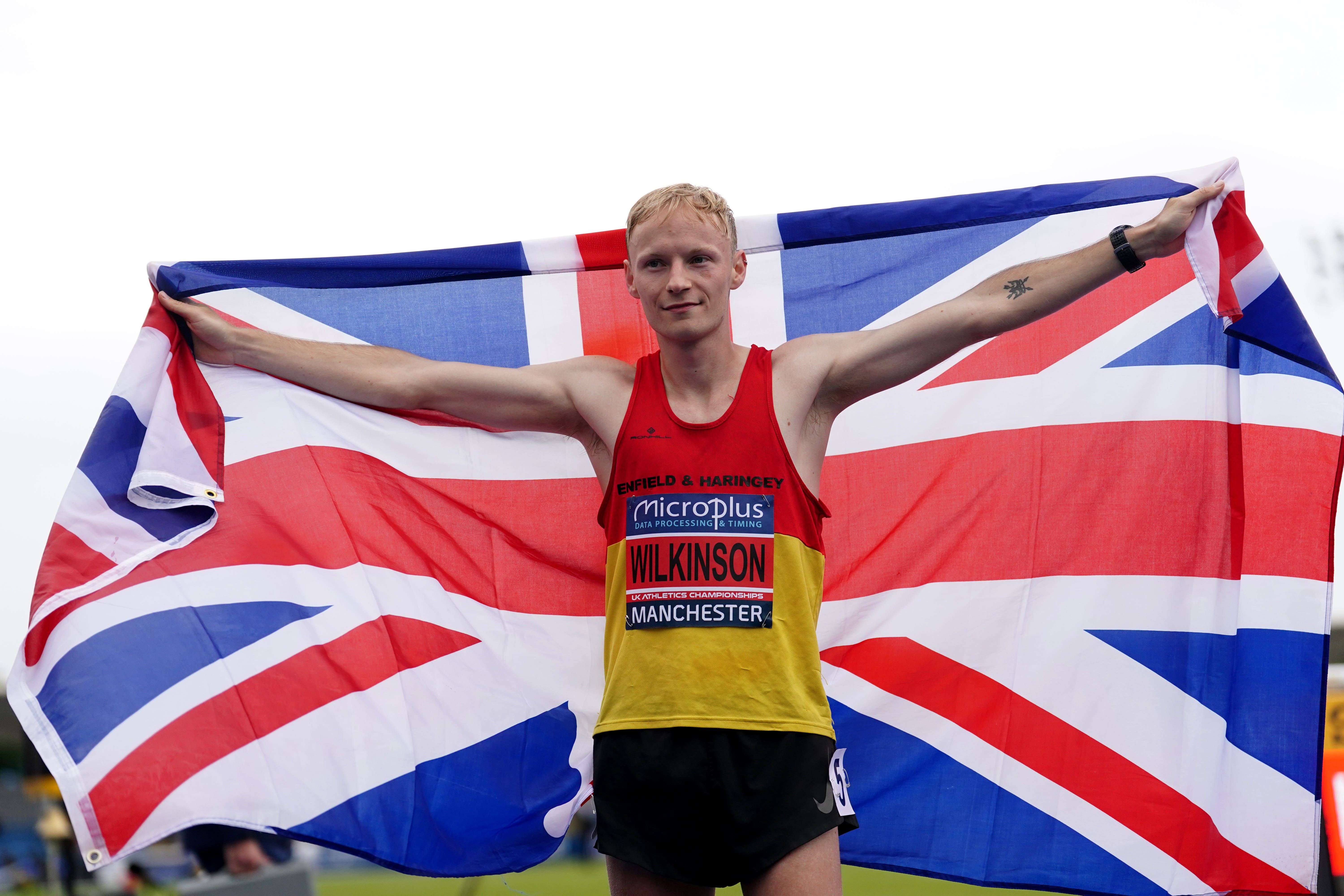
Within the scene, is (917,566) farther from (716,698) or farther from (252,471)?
(252,471)

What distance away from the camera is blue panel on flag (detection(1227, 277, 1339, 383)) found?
135 inches

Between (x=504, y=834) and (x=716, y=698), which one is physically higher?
(x=716, y=698)

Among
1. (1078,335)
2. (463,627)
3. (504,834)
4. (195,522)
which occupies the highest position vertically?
(1078,335)

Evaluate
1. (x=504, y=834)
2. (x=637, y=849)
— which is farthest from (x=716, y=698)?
(x=504, y=834)

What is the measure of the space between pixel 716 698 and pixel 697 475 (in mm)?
548

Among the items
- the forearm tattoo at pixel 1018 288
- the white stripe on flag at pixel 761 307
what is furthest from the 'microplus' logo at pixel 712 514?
the white stripe on flag at pixel 761 307

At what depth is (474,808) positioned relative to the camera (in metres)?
3.67

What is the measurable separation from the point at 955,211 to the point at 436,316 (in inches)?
72.9

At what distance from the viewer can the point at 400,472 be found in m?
3.84

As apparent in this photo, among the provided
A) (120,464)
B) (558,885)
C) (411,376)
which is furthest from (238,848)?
(558,885)

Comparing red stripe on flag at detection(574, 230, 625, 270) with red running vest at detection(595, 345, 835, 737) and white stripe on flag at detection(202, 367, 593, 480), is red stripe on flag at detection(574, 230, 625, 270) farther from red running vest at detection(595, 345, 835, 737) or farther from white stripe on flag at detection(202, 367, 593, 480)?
red running vest at detection(595, 345, 835, 737)

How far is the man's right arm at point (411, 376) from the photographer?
3.19 m

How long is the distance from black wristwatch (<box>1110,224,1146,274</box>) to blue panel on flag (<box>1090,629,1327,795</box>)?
1264 mm

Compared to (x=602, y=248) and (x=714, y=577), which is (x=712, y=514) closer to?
(x=714, y=577)
